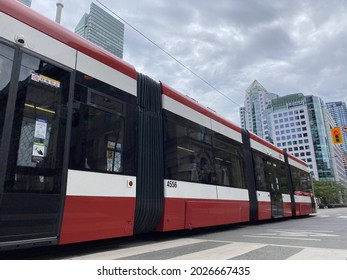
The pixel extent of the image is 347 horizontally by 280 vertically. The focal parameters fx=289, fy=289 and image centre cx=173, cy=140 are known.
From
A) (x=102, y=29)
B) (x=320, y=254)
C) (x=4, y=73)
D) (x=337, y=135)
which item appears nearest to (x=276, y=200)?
(x=320, y=254)

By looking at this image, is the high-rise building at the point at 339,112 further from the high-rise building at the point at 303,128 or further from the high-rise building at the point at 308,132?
the high-rise building at the point at 308,132

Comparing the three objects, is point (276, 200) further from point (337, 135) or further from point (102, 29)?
point (102, 29)

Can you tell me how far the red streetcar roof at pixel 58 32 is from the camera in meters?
4.05

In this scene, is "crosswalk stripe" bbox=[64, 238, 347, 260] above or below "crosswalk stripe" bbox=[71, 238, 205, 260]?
below

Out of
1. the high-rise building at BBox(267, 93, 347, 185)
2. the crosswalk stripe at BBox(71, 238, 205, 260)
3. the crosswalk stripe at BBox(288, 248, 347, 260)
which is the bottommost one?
the crosswalk stripe at BBox(288, 248, 347, 260)

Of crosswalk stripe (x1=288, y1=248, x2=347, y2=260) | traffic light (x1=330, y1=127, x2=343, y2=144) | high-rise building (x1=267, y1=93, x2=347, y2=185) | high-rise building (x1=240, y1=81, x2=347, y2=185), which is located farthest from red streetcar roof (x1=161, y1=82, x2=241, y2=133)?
A: high-rise building (x1=267, y1=93, x2=347, y2=185)

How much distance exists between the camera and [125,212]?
509 cm

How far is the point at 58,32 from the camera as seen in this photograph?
4594 mm

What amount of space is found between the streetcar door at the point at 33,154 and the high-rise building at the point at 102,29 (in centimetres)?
333

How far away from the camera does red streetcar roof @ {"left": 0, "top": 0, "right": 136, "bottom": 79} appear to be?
13.3 ft

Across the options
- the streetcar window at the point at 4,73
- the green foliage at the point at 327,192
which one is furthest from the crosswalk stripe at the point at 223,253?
the green foliage at the point at 327,192

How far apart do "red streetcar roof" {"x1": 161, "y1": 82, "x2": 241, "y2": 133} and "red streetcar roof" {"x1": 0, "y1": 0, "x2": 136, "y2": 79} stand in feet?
4.02

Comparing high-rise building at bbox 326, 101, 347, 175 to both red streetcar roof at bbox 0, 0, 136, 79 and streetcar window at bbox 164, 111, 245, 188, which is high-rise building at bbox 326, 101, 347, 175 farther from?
red streetcar roof at bbox 0, 0, 136, 79
